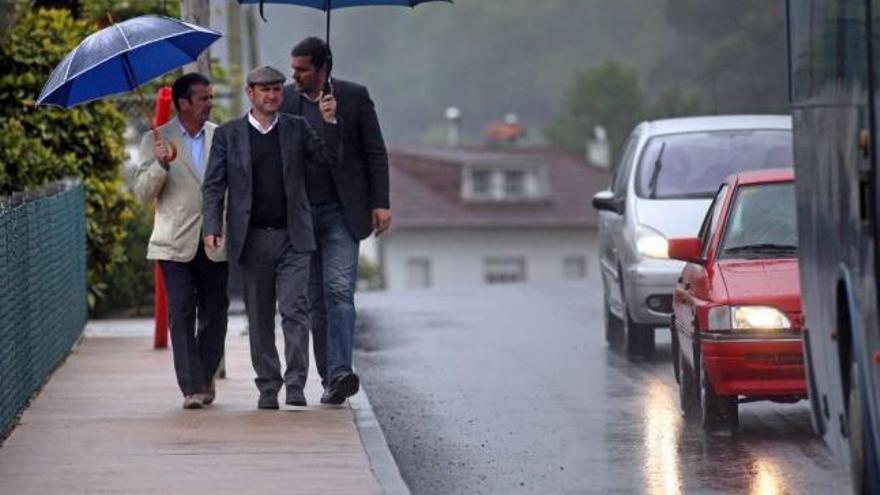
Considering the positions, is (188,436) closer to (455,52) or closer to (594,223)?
(594,223)

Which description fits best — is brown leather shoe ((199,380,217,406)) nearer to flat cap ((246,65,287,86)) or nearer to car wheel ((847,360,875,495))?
flat cap ((246,65,287,86))

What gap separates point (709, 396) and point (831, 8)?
13.6ft

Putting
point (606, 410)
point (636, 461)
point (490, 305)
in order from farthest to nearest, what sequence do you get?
point (490, 305), point (606, 410), point (636, 461)

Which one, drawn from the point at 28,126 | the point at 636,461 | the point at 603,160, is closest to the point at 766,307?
the point at 636,461

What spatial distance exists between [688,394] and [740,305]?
1.46 metres

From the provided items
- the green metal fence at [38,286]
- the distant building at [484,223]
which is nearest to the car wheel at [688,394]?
the green metal fence at [38,286]

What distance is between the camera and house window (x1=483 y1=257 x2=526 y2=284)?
7675 cm

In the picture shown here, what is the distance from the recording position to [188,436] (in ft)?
41.5

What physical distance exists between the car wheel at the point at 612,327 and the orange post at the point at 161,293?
3.63m

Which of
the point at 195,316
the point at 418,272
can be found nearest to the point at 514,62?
the point at 418,272

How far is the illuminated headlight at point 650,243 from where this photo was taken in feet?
57.8

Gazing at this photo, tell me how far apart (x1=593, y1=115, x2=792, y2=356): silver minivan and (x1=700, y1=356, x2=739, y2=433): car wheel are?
168 inches

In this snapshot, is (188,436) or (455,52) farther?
(455,52)

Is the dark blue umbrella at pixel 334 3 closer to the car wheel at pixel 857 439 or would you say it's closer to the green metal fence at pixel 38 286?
the green metal fence at pixel 38 286
